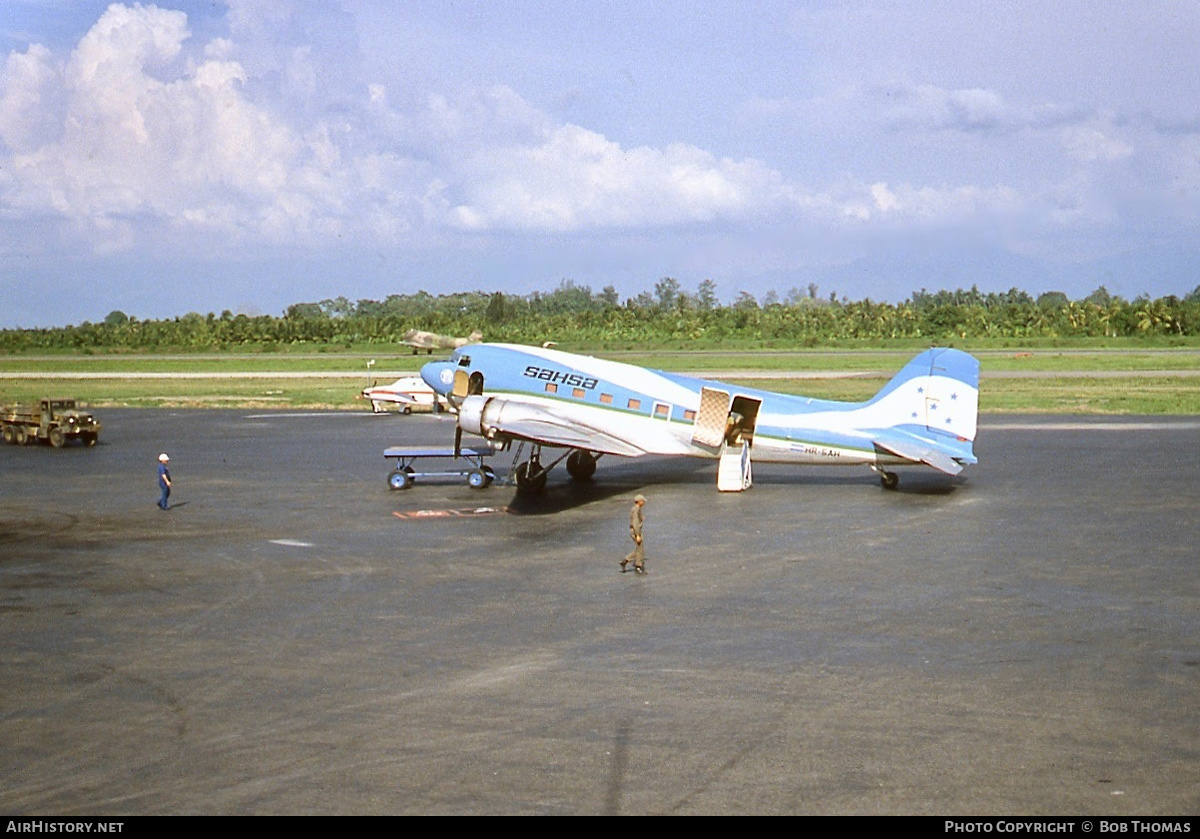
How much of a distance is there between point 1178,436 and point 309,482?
35095mm

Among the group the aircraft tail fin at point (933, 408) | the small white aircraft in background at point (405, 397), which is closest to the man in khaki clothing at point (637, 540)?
the aircraft tail fin at point (933, 408)

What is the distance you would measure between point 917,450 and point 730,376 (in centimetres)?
4704

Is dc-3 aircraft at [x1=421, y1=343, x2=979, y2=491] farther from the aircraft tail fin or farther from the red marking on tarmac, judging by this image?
the red marking on tarmac

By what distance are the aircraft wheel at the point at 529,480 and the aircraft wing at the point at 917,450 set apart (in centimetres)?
1006

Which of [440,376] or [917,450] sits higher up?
[440,376]

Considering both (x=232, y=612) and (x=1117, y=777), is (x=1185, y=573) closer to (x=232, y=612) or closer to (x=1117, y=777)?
(x=1117, y=777)

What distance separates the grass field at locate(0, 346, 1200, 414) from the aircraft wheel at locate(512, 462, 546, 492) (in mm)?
34225

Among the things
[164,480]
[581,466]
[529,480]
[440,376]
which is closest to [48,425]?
[164,480]

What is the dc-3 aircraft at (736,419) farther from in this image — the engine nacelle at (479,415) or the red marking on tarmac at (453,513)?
the red marking on tarmac at (453,513)

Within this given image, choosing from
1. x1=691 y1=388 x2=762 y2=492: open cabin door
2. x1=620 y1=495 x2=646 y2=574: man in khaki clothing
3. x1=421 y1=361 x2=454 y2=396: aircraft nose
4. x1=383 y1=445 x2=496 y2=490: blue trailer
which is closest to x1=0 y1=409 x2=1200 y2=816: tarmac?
x1=620 y1=495 x2=646 y2=574: man in khaki clothing

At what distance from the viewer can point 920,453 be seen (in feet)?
111

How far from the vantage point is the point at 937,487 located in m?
36.3

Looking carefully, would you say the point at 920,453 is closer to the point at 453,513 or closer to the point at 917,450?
the point at 917,450

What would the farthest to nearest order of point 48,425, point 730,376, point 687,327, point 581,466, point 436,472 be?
1. point 687,327
2. point 730,376
3. point 48,425
4. point 436,472
5. point 581,466
